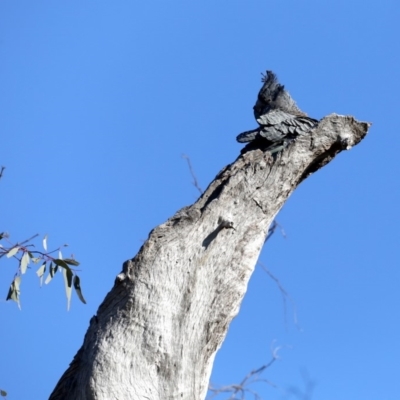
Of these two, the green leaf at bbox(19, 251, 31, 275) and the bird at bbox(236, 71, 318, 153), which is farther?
the bird at bbox(236, 71, 318, 153)

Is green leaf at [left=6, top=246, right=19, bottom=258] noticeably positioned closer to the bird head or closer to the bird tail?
the bird tail

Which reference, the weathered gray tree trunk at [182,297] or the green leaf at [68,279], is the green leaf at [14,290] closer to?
the green leaf at [68,279]

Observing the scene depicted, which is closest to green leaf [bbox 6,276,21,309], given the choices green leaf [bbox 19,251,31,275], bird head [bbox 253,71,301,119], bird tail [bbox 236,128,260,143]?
green leaf [bbox 19,251,31,275]

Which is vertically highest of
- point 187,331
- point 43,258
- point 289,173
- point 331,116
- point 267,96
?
point 267,96

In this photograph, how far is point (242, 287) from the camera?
10.7 ft

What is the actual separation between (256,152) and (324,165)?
1.34 feet

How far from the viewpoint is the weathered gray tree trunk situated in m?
2.93

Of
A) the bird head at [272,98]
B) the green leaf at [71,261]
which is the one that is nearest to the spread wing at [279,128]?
the bird head at [272,98]

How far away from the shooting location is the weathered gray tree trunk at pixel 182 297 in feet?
9.60

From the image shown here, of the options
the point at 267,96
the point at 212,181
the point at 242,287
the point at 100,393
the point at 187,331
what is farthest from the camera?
the point at 267,96

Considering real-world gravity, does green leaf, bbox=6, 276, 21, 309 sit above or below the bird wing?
below

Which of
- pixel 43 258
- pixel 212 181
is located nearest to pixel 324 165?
pixel 212 181

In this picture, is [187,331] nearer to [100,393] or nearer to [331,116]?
[100,393]

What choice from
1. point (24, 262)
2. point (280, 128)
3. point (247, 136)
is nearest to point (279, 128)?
point (280, 128)
